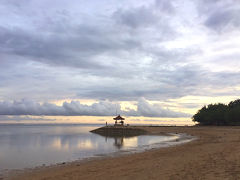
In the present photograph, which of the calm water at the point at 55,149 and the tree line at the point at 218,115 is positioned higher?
the tree line at the point at 218,115

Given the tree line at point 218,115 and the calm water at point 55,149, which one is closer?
the calm water at point 55,149

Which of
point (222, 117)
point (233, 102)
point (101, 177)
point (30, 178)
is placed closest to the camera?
point (101, 177)

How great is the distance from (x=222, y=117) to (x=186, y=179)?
75665 millimetres

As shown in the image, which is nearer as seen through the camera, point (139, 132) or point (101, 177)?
point (101, 177)

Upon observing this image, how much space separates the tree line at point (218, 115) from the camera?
7369 centimetres

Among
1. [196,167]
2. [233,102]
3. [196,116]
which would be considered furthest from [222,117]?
[196,167]

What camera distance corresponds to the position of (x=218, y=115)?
78.4 metres

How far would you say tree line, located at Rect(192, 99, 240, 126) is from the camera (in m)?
73.7

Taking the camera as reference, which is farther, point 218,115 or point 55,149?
point 218,115

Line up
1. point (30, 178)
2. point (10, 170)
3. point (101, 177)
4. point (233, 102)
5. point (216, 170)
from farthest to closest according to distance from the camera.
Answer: point (233, 102), point (10, 170), point (30, 178), point (101, 177), point (216, 170)

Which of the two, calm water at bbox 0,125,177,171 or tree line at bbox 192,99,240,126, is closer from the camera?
calm water at bbox 0,125,177,171

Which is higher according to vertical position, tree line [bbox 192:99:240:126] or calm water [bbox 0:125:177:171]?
tree line [bbox 192:99:240:126]

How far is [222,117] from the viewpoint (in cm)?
7819

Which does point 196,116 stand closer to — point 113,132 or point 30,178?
point 113,132
